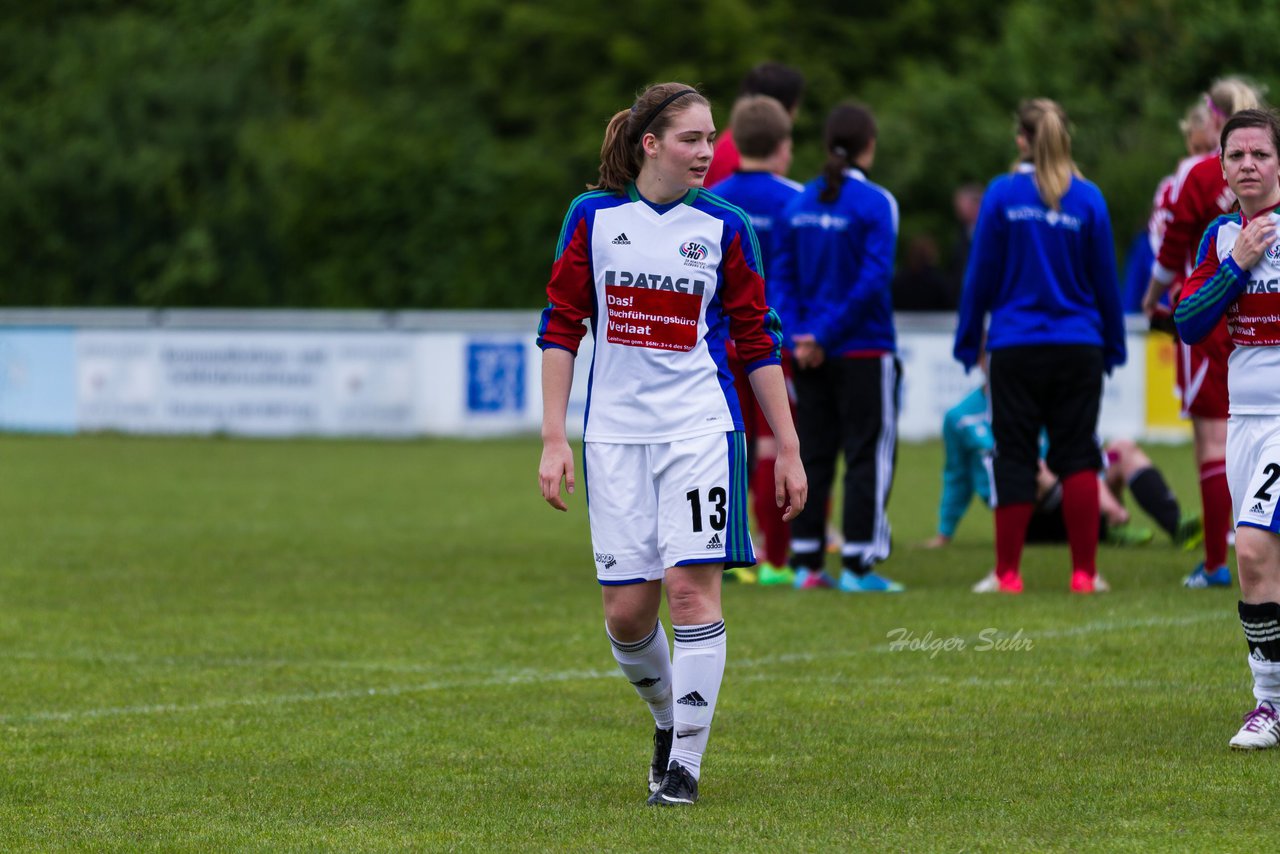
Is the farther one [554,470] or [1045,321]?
[1045,321]

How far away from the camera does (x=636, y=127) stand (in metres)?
5.56

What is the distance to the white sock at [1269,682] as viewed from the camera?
6.05 m

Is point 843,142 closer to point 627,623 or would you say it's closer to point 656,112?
point 656,112

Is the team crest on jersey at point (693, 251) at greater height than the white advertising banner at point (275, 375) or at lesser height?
greater

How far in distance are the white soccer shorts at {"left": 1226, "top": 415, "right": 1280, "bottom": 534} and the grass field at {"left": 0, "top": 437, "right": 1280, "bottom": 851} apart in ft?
2.24

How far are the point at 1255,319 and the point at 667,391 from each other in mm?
1839

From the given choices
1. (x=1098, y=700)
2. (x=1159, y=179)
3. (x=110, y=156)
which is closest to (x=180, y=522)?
(x=1098, y=700)

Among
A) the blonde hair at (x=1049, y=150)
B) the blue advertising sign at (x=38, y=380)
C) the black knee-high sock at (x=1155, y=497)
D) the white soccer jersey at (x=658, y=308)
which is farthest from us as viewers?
the blue advertising sign at (x=38, y=380)

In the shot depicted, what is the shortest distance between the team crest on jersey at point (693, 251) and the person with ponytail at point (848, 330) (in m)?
4.33

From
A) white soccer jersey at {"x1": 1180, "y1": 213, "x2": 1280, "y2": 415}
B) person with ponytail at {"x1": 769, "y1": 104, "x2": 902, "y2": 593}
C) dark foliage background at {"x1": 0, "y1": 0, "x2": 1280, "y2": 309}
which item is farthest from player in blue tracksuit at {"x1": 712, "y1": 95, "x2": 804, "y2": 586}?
dark foliage background at {"x1": 0, "y1": 0, "x2": 1280, "y2": 309}

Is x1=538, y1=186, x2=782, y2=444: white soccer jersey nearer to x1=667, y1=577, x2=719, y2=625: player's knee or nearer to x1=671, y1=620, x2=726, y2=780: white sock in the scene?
x1=667, y1=577, x2=719, y2=625: player's knee

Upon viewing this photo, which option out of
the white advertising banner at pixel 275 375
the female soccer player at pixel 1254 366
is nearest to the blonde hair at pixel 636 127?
the female soccer player at pixel 1254 366

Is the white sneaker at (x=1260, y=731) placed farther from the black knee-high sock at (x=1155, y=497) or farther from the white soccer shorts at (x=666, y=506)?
the black knee-high sock at (x=1155, y=497)

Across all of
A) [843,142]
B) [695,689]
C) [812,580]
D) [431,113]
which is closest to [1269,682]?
[695,689]
